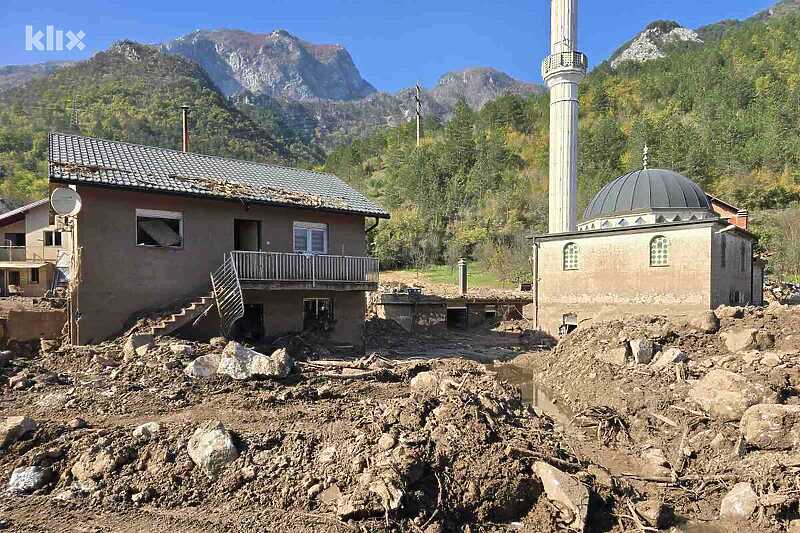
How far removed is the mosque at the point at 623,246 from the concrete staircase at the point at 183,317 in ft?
52.3

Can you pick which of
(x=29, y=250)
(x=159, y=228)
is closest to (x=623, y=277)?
(x=159, y=228)

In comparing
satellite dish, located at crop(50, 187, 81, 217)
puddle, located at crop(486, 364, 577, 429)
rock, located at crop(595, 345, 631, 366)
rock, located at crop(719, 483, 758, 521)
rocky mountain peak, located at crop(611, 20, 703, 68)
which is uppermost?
rocky mountain peak, located at crop(611, 20, 703, 68)

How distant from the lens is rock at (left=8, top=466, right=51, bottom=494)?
6.68 meters

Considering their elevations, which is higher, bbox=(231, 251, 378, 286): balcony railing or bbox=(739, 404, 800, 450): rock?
bbox=(231, 251, 378, 286): balcony railing

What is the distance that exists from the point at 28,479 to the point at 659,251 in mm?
21245

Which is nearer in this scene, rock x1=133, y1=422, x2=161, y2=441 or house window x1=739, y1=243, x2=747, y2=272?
rock x1=133, y1=422, x2=161, y2=441

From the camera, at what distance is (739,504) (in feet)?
25.2

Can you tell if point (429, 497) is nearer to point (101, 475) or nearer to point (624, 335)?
point (101, 475)

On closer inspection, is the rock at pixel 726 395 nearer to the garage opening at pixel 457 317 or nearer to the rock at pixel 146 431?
the rock at pixel 146 431

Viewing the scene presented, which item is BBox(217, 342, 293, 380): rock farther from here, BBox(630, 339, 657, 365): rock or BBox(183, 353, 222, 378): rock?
BBox(630, 339, 657, 365): rock

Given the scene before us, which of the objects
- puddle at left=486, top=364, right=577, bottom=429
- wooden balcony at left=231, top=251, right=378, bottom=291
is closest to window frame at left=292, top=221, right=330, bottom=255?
wooden balcony at left=231, top=251, right=378, bottom=291

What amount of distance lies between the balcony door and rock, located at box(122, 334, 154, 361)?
5032mm

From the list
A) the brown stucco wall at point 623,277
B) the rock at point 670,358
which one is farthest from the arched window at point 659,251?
the rock at point 670,358

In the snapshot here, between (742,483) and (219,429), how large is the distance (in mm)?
8250
